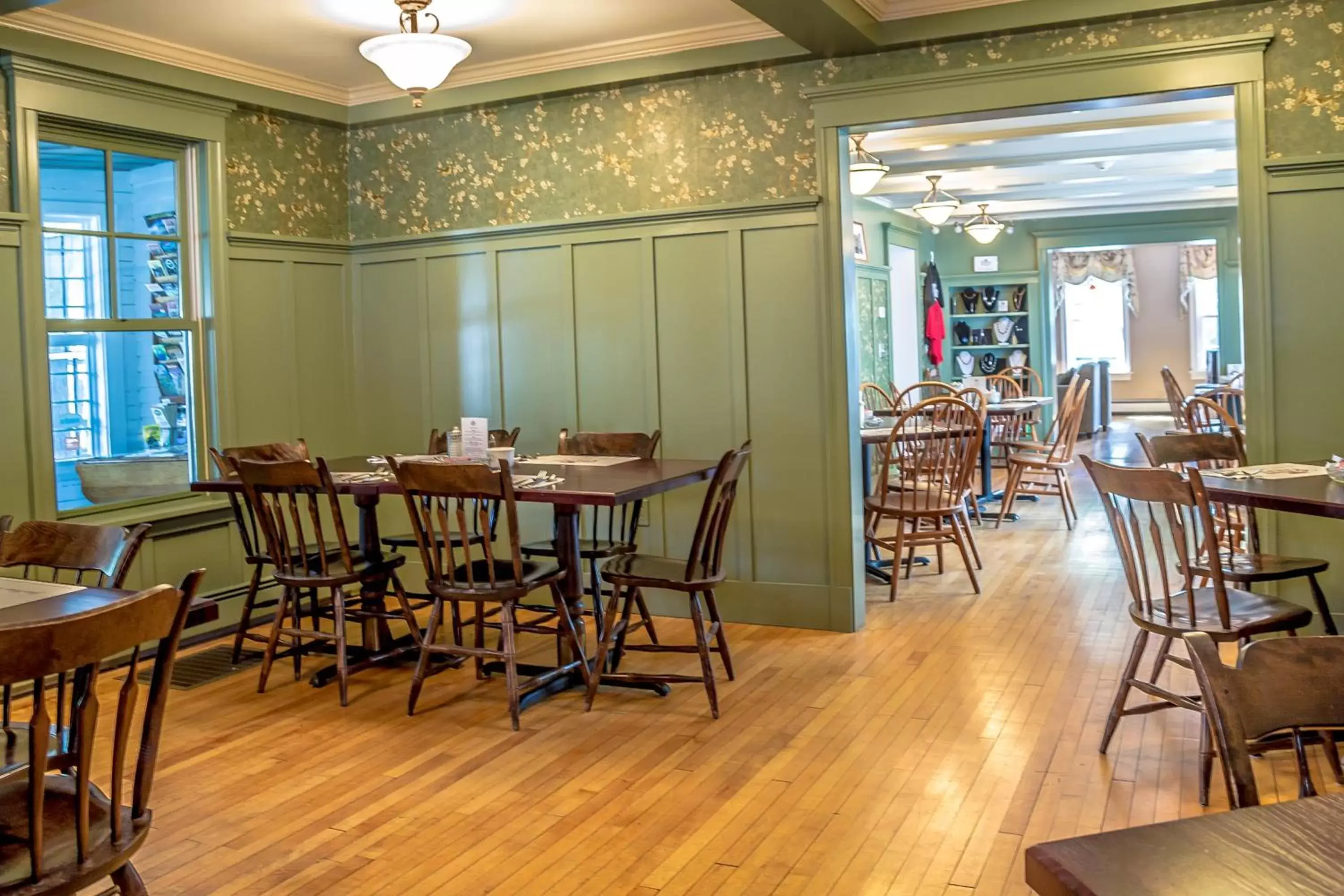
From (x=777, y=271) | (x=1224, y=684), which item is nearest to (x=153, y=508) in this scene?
(x=777, y=271)

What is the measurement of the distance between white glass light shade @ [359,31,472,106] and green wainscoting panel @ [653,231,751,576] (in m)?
1.36

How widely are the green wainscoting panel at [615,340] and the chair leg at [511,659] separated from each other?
156cm

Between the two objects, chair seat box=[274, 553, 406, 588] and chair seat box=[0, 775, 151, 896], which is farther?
chair seat box=[274, 553, 406, 588]

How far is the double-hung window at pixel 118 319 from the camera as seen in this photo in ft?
15.2

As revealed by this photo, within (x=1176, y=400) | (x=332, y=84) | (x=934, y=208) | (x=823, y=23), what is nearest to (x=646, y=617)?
(x=823, y=23)

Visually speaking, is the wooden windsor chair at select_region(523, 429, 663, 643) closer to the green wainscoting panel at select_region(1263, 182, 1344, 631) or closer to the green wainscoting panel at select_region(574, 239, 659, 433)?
the green wainscoting panel at select_region(574, 239, 659, 433)

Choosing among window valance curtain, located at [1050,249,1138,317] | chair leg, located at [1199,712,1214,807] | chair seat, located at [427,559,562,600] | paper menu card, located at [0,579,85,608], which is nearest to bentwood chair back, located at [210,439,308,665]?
chair seat, located at [427,559,562,600]

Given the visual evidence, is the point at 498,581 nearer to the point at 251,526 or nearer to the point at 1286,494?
the point at 251,526

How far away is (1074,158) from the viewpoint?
806 cm

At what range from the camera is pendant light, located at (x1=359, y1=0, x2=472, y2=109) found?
399 centimetres

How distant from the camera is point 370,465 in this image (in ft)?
15.1

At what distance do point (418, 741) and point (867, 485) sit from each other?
4491 millimetres

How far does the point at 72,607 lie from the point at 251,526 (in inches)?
123

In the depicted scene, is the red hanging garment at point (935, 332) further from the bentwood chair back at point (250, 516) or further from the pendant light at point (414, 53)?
the pendant light at point (414, 53)
